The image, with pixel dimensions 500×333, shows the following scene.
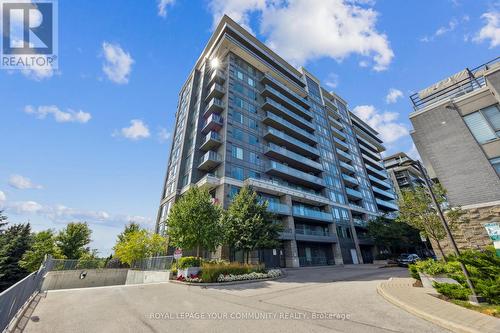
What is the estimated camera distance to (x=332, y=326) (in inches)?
268

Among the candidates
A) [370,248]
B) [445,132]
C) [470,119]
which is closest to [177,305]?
[445,132]

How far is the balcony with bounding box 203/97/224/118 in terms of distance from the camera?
36219 mm

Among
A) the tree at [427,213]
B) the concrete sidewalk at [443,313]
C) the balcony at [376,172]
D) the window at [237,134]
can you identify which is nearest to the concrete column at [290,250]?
the window at [237,134]

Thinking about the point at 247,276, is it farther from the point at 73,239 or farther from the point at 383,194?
the point at 383,194

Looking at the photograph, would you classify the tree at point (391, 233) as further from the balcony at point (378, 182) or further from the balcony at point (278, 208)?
the balcony at point (278, 208)

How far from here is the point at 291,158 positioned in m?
38.5

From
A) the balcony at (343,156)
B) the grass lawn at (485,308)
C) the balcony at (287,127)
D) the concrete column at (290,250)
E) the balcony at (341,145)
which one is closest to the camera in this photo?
the grass lawn at (485,308)

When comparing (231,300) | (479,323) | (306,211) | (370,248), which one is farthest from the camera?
(370,248)

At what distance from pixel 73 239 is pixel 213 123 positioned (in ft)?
102

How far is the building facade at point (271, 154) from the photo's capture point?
32.2 metres

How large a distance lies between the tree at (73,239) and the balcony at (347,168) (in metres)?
Result: 53.9

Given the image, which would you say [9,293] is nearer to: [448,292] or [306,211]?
[448,292]

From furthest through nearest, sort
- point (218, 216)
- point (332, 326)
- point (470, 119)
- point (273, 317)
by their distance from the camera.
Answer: point (218, 216) < point (470, 119) < point (273, 317) < point (332, 326)

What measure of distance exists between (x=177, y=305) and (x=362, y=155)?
66.2 metres
